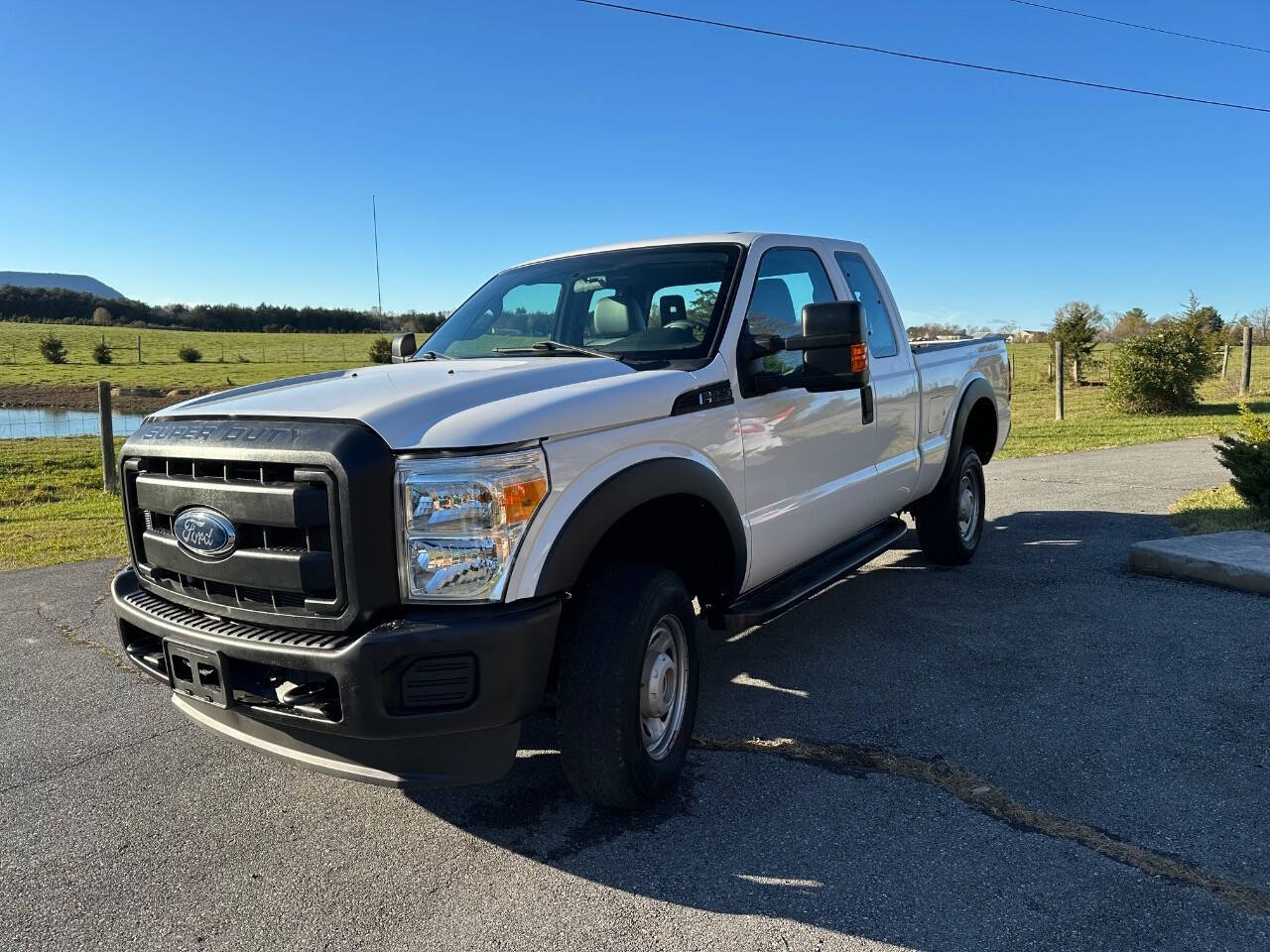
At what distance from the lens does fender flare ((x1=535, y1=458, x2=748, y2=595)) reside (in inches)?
107

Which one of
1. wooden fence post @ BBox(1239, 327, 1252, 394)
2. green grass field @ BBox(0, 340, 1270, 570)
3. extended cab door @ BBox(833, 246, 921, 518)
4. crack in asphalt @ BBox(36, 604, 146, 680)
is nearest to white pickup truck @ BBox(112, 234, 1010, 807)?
extended cab door @ BBox(833, 246, 921, 518)

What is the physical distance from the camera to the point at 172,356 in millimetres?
73000

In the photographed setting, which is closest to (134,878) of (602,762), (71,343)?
(602,762)

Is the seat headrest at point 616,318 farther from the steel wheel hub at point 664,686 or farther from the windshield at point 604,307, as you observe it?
the steel wheel hub at point 664,686

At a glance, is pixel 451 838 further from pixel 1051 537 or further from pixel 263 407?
pixel 1051 537

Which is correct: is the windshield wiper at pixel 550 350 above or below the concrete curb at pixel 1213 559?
above

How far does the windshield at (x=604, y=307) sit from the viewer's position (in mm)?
3910

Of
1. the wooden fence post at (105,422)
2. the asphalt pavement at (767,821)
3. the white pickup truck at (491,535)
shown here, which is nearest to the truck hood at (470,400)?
the white pickup truck at (491,535)

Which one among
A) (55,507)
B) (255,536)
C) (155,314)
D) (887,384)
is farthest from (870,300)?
(155,314)

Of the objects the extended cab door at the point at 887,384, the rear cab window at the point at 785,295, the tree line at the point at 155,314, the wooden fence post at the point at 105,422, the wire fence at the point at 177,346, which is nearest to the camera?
the rear cab window at the point at 785,295

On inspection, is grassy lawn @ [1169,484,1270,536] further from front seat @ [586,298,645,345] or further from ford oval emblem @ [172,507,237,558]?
ford oval emblem @ [172,507,237,558]

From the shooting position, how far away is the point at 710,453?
3.51 metres

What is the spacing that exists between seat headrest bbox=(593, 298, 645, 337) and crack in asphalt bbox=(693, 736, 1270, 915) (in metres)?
1.80

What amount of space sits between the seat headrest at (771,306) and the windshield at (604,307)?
0.17 m
